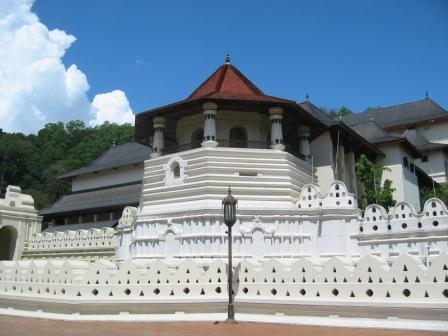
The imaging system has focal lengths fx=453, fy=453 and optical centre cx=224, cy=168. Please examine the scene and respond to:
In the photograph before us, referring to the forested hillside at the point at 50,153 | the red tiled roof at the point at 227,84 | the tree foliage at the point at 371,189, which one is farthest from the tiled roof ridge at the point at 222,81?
the forested hillside at the point at 50,153

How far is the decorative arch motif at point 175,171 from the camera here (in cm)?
1894

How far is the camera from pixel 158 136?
20.7m

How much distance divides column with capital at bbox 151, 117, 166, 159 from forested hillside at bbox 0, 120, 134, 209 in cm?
4612

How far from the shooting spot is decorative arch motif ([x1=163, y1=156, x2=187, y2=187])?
62.1ft

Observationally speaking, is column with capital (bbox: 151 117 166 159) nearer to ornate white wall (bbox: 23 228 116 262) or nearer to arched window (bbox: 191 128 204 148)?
arched window (bbox: 191 128 204 148)

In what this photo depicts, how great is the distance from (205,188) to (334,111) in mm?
63070

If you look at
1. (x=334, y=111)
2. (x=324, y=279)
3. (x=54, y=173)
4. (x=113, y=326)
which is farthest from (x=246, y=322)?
(x=334, y=111)

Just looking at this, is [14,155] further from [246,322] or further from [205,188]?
[246,322]

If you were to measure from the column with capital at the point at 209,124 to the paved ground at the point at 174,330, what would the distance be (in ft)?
30.8

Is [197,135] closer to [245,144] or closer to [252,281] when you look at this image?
[245,144]

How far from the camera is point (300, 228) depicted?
676 inches

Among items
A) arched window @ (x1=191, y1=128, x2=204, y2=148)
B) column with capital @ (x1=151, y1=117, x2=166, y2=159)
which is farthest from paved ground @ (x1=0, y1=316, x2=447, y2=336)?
arched window @ (x1=191, y1=128, x2=204, y2=148)

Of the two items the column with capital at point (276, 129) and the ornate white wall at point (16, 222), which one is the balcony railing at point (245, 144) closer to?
the column with capital at point (276, 129)

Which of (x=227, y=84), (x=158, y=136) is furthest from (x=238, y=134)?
(x=158, y=136)
